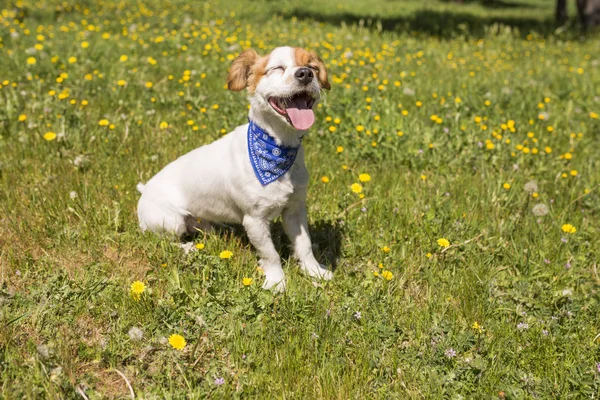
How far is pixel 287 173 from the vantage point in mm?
3064

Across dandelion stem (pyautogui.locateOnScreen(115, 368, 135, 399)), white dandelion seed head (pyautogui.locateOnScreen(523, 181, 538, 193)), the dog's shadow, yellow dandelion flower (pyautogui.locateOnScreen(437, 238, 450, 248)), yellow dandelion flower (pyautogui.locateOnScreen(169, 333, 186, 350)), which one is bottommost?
white dandelion seed head (pyautogui.locateOnScreen(523, 181, 538, 193))

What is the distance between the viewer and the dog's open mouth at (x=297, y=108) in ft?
9.23

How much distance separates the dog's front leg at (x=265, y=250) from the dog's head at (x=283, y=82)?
698 millimetres

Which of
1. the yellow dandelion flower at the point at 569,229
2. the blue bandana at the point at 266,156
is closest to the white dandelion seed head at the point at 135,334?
the blue bandana at the point at 266,156

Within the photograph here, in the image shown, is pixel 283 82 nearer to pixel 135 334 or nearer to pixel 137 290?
pixel 137 290

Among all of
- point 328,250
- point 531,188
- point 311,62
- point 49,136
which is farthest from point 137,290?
point 531,188

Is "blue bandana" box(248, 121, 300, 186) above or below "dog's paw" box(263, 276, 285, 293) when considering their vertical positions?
above

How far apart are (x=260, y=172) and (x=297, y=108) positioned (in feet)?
1.46

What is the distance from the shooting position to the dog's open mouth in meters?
2.81

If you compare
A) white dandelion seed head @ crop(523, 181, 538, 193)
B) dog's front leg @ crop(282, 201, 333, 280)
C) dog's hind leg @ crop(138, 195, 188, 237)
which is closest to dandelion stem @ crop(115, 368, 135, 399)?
dog's hind leg @ crop(138, 195, 188, 237)

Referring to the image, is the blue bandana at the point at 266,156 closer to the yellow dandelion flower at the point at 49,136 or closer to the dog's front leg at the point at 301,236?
the dog's front leg at the point at 301,236

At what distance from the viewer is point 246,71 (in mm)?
3068

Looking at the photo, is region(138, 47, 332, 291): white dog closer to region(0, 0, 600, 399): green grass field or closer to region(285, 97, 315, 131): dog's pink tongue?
region(285, 97, 315, 131): dog's pink tongue

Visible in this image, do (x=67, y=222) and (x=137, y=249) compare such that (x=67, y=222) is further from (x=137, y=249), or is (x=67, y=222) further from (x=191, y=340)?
(x=191, y=340)
